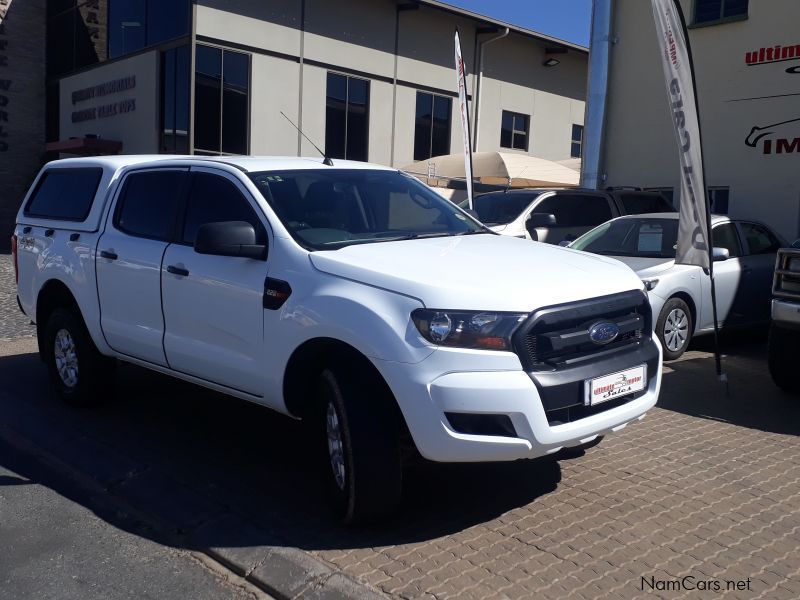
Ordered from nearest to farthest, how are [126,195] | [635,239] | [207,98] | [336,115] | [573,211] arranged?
[126,195], [635,239], [573,211], [207,98], [336,115]

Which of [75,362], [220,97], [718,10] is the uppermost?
[718,10]

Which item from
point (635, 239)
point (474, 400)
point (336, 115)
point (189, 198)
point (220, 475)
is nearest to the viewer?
point (474, 400)

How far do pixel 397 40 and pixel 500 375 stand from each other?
69.7 feet

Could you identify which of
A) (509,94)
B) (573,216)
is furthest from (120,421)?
(509,94)

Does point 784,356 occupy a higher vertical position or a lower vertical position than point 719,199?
lower

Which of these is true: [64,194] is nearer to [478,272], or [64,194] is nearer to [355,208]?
[355,208]

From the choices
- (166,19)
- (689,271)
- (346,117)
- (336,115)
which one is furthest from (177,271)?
(346,117)

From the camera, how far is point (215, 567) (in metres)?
3.89

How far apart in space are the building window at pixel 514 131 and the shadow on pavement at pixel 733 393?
18.7 meters

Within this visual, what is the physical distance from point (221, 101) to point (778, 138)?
13.0 metres

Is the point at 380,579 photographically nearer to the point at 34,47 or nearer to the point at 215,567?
the point at 215,567

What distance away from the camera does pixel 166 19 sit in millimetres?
20641

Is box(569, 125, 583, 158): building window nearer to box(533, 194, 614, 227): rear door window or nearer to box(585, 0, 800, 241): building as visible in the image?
box(585, 0, 800, 241): building

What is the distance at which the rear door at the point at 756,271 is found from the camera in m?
9.01
